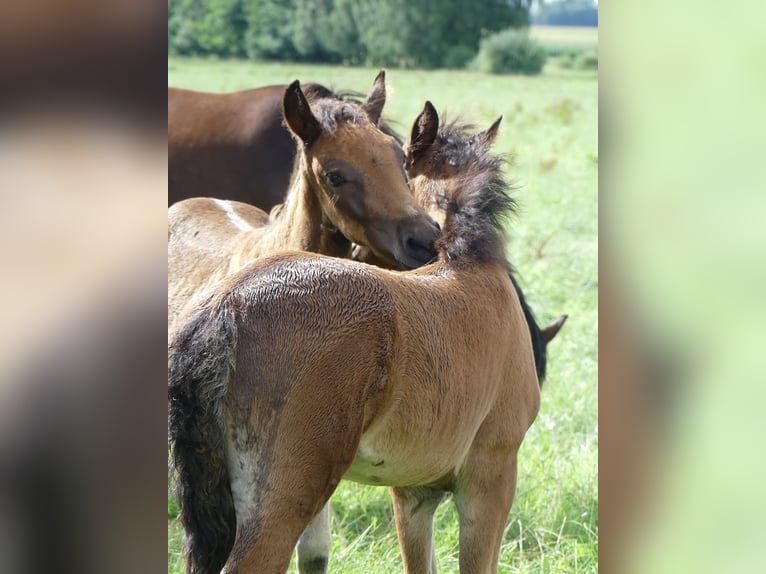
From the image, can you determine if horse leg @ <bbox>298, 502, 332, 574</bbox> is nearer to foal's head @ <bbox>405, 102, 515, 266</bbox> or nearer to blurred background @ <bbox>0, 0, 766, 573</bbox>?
foal's head @ <bbox>405, 102, 515, 266</bbox>

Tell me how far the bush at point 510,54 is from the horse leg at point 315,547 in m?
24.1

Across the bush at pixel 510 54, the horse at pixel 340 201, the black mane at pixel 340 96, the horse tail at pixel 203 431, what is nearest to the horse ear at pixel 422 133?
the horse at pixel 340 201

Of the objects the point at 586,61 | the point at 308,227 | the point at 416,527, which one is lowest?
the point at 416,527

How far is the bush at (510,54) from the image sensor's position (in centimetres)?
2636

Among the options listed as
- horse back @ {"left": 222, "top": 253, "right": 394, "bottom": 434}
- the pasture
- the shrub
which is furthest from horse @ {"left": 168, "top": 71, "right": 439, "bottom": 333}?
the pasture

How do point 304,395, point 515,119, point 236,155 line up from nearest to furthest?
point 304,395, point 236,155, point 515,119

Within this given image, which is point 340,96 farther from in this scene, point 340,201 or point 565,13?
point 565,13

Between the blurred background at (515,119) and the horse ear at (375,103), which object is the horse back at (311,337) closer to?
the blurred background at (515,119)

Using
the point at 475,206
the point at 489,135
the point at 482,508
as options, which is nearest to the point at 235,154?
the point at 489,135

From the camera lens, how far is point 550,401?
5082 millimetres

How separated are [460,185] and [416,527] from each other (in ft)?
3.74

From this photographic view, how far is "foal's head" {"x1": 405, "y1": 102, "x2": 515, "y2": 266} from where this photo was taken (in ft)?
9.58

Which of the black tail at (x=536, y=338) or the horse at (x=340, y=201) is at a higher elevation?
the horse at (x=340, y=201)

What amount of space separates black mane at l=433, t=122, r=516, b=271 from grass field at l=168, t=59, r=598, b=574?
0.09 m
